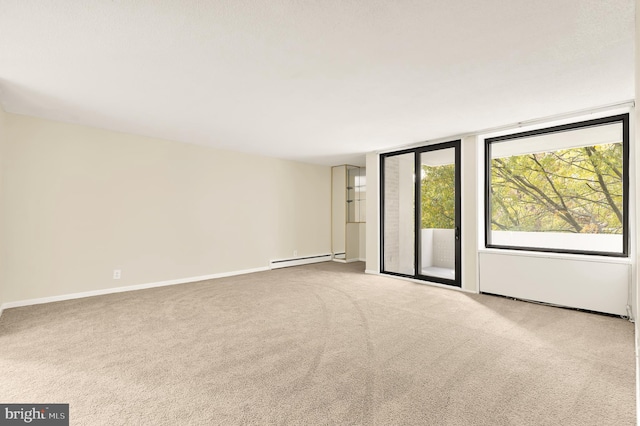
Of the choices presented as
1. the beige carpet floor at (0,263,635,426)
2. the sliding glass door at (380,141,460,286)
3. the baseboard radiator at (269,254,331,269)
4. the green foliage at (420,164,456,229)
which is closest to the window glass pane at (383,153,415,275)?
the sliding glass door at (380,141,460,286)

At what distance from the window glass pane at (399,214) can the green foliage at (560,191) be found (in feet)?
4.63

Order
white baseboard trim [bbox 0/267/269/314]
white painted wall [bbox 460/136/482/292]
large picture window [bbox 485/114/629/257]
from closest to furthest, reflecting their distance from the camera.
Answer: large picture window [bbox 485/114/629/257]
white baseboard trim [bbox 0/267/269/314]
white painted wall [bbox 460/136/482/292]

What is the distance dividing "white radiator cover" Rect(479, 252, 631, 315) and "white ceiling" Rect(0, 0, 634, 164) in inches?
74.3

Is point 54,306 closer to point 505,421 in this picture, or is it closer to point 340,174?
point 505,421

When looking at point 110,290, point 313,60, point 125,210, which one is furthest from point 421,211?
point 110,290

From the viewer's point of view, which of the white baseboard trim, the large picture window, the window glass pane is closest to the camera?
the large picture window

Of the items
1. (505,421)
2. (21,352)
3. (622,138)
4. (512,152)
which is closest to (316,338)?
(505,421)

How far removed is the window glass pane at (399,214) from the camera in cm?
587

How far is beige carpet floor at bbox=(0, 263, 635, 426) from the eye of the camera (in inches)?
75.7

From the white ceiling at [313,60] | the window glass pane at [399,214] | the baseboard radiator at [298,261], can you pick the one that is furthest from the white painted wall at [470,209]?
the baseboard radiator at [298,261]

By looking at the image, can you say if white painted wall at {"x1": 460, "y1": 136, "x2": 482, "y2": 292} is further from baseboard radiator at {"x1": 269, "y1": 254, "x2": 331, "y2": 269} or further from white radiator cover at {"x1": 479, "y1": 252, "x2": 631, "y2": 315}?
baseboard radiator at {"x1": 269, "y1": 254, "x2": 331, "y2": 269}

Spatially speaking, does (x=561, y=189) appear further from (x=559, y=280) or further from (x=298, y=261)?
(x=298, y=261)

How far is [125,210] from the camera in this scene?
490 centimetres

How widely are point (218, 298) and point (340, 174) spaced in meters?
4.73
